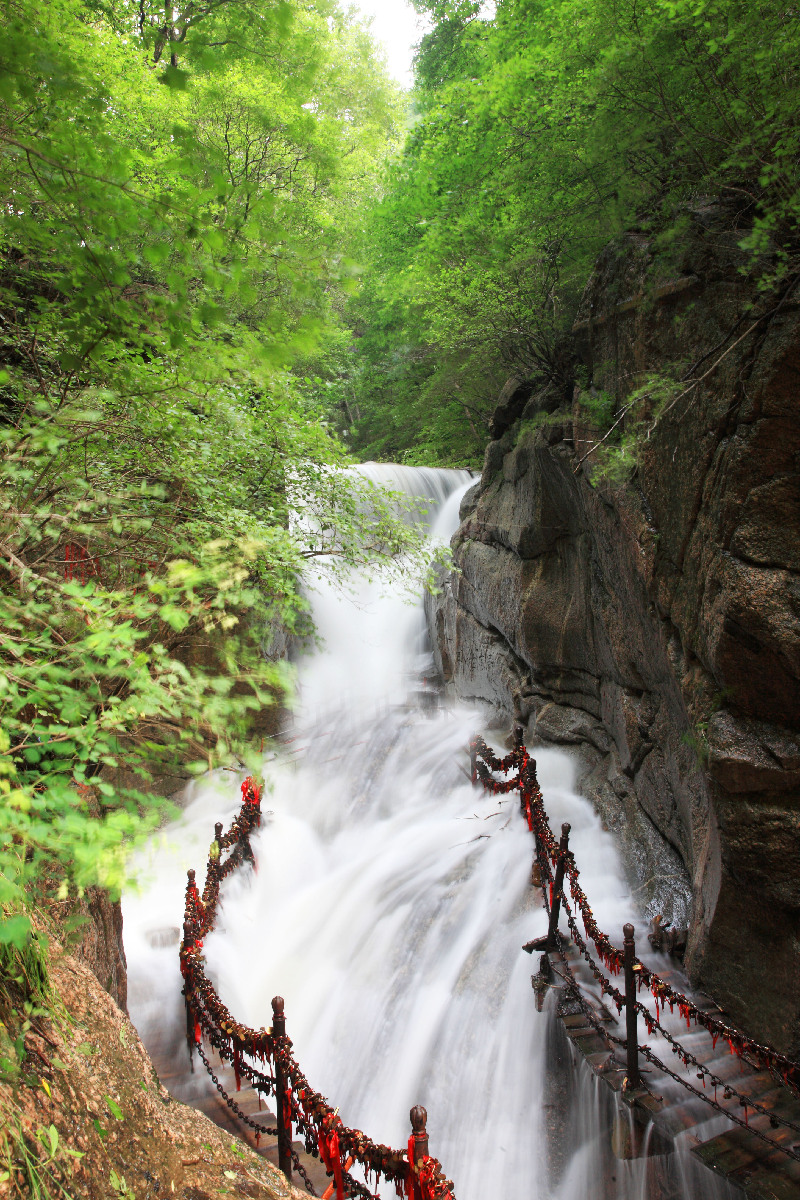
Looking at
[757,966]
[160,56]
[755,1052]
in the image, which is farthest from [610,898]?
[160,56]

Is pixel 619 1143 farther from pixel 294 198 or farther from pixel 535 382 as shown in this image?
pixel 294 198

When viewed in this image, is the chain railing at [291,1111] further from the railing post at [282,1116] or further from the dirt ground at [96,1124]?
the dirt ground at [96,1124]

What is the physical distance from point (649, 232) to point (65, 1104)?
8.02 metres

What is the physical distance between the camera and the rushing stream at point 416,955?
17.0 ft

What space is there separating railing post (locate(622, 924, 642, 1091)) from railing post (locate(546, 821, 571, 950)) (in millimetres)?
1183

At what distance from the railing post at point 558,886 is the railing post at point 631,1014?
1183mm

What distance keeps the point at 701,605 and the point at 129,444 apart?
492cm

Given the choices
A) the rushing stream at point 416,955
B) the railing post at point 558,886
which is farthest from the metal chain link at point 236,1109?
the railing post at point 558,886

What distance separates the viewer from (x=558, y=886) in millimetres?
5926

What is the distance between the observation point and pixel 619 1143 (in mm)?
4645

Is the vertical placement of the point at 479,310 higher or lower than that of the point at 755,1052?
higher

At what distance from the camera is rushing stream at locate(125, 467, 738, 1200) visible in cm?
518

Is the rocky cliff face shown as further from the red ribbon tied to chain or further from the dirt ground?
the dirt ground

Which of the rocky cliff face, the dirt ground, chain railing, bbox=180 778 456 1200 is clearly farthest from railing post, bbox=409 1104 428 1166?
the rocky cliff face
